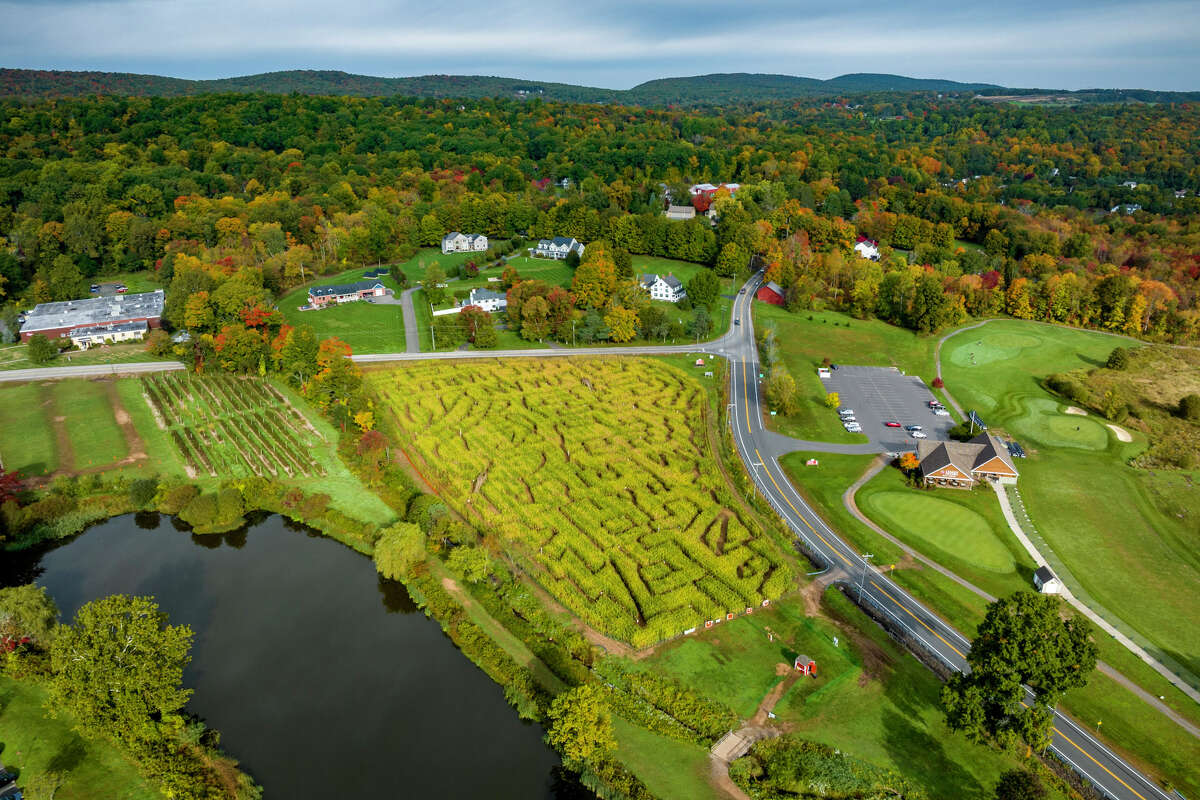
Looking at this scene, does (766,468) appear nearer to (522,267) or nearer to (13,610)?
(13,610)

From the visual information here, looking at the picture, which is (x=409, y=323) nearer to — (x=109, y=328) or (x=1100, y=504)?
(x=109, y=328)

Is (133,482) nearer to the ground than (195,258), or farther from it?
nearer to the ground

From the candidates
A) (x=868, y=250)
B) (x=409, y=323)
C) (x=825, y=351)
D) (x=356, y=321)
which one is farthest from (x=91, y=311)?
(x=868, y=250)

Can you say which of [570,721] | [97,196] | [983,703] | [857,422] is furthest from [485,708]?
[97,196]

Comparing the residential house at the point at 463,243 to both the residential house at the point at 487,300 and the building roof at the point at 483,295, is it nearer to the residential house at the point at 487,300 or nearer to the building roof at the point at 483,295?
the building roof at the point at 483,295

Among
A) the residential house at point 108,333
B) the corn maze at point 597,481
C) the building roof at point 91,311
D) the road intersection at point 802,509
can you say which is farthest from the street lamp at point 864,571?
the building roof at point 91,311

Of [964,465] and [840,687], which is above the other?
[964,465]
